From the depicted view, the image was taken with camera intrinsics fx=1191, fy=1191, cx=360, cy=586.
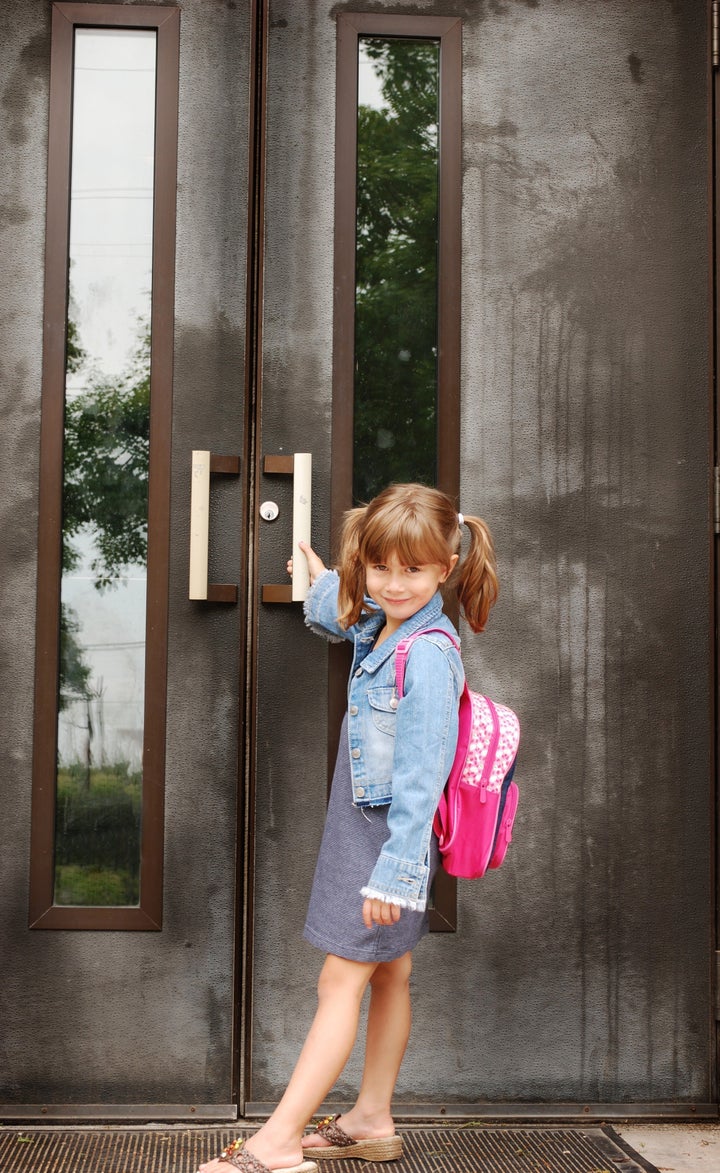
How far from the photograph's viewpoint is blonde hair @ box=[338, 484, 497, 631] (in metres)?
2.26

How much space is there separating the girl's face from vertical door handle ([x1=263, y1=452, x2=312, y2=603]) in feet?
1.16

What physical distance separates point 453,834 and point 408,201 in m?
1.46

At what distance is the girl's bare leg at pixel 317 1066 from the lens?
85.7 inches

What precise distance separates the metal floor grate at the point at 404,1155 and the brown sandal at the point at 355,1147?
2cm

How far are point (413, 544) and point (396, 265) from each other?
829 millimetres

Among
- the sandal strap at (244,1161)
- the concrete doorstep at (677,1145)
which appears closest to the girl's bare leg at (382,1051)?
the sandal strap at (244,1161)

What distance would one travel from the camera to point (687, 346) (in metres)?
2.79

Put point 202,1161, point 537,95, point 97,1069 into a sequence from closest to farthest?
1. point 202,1161
2. point 97,1069
3. point 537,95

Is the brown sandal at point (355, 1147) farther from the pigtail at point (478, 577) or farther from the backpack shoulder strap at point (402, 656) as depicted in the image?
the pigtail at point (478, 577)

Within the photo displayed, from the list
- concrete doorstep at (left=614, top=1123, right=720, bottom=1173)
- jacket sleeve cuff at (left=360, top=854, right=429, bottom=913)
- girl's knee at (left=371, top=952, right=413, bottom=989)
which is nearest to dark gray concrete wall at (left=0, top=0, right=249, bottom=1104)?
girl's knee at (left=371, top=952, right=413, bottom=989)

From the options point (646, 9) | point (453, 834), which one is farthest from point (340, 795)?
point (646, 9)

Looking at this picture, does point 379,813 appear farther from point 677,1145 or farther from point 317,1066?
point 677,1145

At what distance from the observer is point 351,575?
2375 mm

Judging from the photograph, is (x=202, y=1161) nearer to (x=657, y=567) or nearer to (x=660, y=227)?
(x=657, y=567)
